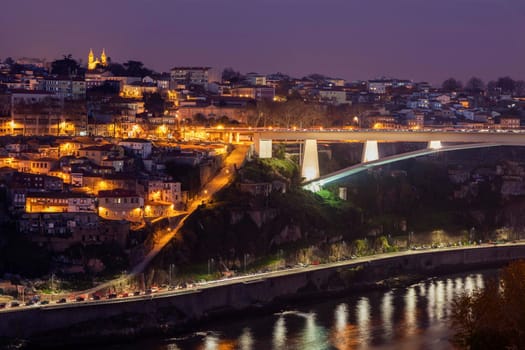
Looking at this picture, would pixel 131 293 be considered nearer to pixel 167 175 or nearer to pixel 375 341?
pixel 375 341

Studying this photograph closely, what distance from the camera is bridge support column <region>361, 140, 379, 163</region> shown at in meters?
37.4

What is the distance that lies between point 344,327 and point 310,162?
12613 millimetres

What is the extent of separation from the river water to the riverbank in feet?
1.42

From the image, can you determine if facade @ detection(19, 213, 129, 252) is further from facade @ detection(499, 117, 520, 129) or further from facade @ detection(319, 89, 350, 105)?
facade @ detection(499, 117, 520, 129)

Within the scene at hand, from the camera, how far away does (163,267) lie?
26.6 meters

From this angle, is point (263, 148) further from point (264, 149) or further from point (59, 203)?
point (59, 203)

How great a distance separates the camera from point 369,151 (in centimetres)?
3756

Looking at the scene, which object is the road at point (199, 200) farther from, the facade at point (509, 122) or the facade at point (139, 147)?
the facade at point (509, 122)

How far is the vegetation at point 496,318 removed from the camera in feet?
56.7

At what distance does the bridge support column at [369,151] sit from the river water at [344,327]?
858cm

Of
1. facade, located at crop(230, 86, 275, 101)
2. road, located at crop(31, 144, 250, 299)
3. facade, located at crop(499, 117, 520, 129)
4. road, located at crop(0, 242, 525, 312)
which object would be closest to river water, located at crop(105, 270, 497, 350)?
road, located at crop(0, 242, 525, 312)

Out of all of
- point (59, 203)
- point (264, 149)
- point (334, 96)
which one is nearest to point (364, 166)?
point (264, 149)

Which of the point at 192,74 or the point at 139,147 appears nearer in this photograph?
the point at 139,147

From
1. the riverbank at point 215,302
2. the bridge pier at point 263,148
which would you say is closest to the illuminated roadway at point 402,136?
the bridge pier at point 263,148
